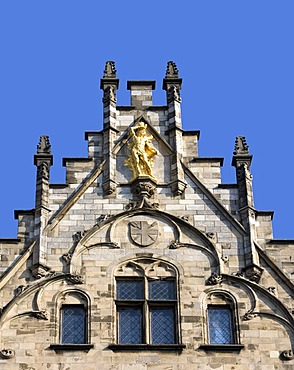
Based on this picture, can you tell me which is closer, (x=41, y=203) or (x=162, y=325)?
(x=162, y=325)

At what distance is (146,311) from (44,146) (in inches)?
194

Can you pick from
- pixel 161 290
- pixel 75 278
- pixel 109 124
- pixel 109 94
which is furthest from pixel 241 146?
pixel 75 278

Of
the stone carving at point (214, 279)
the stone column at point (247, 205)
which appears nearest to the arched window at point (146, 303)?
the stone carving at point (214, 279)

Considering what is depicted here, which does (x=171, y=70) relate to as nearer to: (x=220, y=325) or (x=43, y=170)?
(x=43, y=170)

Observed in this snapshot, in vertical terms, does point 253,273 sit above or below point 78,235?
below

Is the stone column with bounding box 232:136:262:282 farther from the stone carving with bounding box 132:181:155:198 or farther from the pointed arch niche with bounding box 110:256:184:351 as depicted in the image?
the stone carving with bounding box 132:181:155:198

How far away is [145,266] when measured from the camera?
2698cm

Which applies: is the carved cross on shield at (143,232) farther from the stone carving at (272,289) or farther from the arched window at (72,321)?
the stone carving at (272,289)

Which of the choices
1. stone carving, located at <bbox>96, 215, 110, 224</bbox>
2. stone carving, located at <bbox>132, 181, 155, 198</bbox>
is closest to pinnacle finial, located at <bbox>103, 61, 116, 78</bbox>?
stone carving, located at <bbox>132, 181, 155, 198</bbox>

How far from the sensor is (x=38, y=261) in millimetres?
26734

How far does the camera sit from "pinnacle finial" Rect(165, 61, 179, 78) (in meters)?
30.3

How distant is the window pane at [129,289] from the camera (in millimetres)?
26609

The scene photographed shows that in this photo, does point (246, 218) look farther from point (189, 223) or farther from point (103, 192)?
point (103, 192)

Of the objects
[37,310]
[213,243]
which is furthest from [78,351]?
[213,243]
